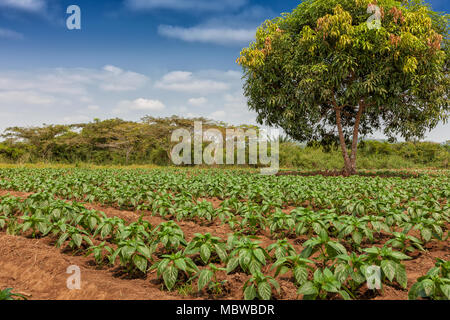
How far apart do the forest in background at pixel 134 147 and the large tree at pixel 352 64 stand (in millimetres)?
12135

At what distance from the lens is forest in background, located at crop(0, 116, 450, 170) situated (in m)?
26.1

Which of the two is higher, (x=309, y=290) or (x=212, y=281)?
(x=309, y=290)

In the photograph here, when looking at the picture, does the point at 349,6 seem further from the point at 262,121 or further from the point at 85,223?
the point at 85,223

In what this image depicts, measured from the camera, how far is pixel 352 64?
12469 millimetres

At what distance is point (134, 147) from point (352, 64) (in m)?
23.1

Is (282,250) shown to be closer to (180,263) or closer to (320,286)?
(320,286)

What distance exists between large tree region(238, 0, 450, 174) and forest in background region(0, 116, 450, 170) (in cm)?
1214

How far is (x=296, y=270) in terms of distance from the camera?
230 cm

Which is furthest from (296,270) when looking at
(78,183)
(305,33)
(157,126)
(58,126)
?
(58,126)

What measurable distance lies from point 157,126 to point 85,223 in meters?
24.6

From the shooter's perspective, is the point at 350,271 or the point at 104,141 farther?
the point at 104,141

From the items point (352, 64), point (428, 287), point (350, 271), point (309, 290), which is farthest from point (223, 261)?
point (352, 64)

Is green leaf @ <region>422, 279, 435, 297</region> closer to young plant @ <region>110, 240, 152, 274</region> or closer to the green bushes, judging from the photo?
young plant @ <region>110, 240, 152, 274</region>

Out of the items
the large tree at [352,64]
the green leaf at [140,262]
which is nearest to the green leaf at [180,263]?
the green leaf at [140,262]
